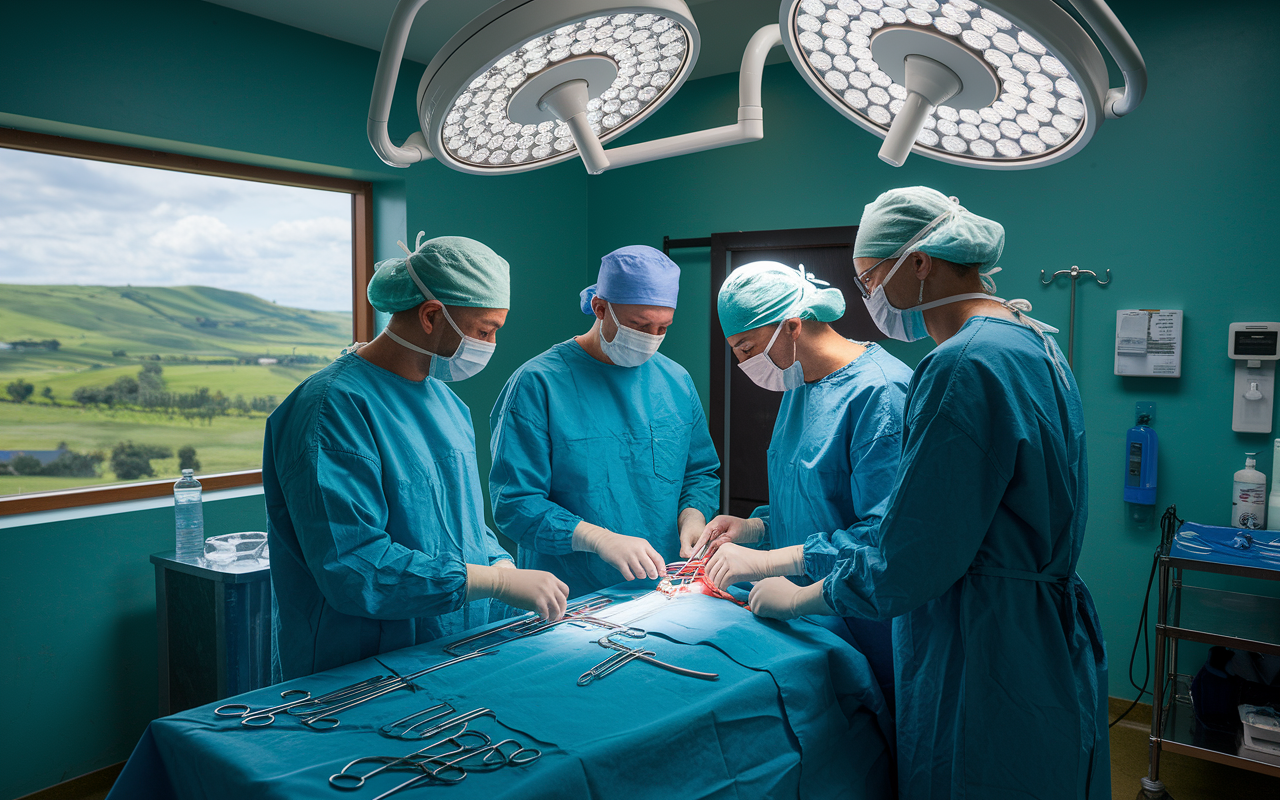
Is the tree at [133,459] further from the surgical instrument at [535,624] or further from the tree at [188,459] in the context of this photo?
the surgical instrument at [535,624]

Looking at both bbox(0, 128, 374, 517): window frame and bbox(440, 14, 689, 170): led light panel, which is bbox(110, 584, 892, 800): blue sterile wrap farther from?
bbox(0, 128, 374, 517): window frame

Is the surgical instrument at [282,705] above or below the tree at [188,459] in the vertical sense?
below

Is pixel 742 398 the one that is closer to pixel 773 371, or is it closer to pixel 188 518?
pixel 773 371

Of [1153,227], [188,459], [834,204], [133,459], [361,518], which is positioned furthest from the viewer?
[834,204]

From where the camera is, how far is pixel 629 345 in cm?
219

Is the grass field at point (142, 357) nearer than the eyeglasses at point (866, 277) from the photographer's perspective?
No

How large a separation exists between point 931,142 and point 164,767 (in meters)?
1.46

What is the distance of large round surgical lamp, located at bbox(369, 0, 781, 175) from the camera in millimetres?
875

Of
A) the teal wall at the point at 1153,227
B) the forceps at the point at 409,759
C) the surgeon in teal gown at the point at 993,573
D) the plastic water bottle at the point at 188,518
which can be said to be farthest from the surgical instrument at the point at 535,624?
the teal wall at the point at 1153,227

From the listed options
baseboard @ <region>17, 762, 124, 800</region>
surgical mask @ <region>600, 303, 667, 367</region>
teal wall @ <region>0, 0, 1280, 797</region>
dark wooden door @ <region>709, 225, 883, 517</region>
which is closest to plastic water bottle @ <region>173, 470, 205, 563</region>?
teal wall @ <region>0, 0, 1280, 797</region>

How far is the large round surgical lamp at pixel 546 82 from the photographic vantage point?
875mm

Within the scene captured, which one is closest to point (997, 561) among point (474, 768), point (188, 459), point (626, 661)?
point (626, 661)

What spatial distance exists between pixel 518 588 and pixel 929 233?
1.05 meters

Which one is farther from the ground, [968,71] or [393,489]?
[968,71]
